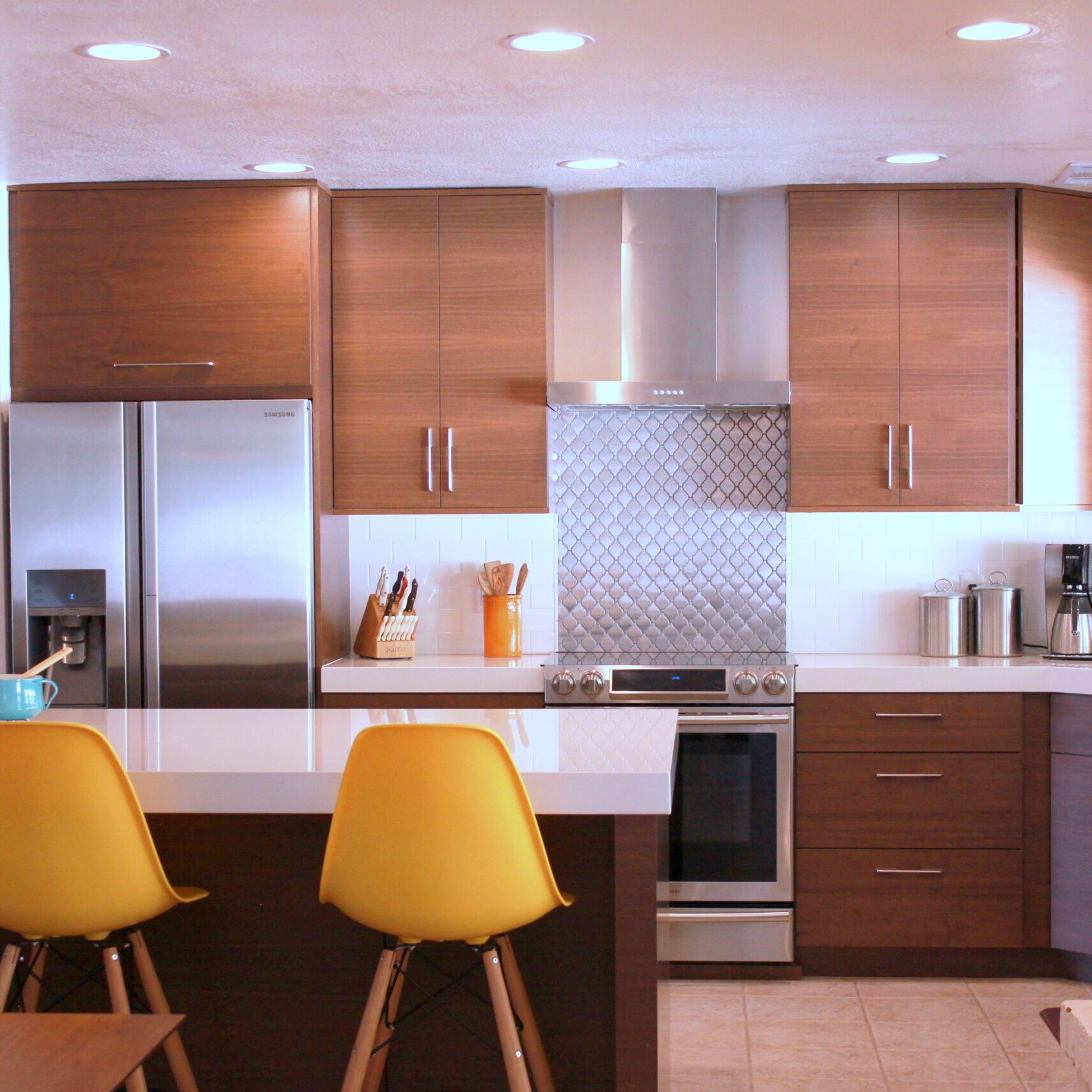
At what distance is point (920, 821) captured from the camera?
3979mm

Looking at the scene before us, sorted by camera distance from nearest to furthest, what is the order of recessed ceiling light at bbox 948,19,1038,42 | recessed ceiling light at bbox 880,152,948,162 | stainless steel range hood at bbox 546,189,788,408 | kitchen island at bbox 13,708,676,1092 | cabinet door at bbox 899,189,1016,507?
kitchen island at bbox 13,708,676,1092, recessed ceiling light at bbox 948,19,1038,42, recessed ceiling light at bbox 880,152,948,162, cabinet door at bbox 899,189,1016,507, stainless steel range hood at bbox 546,189,788,408

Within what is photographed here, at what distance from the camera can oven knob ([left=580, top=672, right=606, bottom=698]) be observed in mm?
4070

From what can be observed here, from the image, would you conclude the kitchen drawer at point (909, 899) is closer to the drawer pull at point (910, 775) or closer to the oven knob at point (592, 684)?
the drawer pull at point (910, 775)

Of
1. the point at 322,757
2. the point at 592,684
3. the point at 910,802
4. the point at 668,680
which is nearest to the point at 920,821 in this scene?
the point at 910,802

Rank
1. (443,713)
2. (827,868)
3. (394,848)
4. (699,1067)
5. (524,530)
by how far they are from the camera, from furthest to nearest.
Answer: (524,530)
(827,868)
(699,1067)
(443,713)
(394,848)

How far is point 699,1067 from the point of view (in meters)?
3.34

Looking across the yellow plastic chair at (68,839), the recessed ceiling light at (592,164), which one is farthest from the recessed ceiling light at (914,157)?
the yellow plastic chair at (68,839)

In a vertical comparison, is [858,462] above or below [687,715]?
above

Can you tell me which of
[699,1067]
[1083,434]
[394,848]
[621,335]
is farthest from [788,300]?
[394,848]

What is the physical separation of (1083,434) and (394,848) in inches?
118

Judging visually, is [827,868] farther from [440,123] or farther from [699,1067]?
[440,123]

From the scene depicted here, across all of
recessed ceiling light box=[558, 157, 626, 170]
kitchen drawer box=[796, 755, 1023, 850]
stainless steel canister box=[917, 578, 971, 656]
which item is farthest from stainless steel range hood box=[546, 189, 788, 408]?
kitchen drawer box=[796, 755, 1023, 850]

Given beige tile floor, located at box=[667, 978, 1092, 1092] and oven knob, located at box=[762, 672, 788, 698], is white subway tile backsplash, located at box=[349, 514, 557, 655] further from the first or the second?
beige tile floor, located at box=[667, 978, 1092, 1092]

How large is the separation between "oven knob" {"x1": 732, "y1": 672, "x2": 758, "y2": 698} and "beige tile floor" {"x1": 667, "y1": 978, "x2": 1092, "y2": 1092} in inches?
34.6
